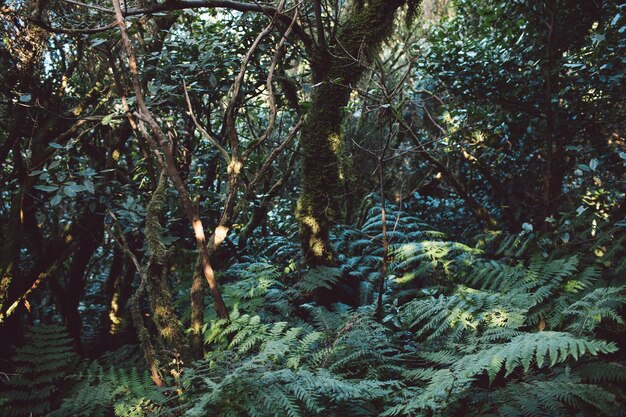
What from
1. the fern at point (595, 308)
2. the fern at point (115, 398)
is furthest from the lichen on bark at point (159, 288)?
the fern at point (595, 308)

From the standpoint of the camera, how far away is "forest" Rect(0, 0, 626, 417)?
207 cm

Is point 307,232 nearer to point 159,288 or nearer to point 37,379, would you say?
point 159,288

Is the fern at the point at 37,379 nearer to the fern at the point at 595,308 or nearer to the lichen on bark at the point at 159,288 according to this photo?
the lichen on bark at the point at 159,288

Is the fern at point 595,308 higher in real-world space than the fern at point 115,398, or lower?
lower

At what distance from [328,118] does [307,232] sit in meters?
0.90

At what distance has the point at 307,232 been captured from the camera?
3461 mm

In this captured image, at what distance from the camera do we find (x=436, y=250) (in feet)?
11.4

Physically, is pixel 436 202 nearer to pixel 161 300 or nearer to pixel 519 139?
pixel 519 139

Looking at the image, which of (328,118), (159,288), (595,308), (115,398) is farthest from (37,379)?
(595,308)

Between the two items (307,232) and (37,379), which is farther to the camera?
(307,232)

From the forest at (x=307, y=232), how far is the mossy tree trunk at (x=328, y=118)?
17 millimetres

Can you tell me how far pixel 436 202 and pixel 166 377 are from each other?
452 centimetres

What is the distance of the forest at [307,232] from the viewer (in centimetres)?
207

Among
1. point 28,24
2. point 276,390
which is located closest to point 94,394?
point 276,390
